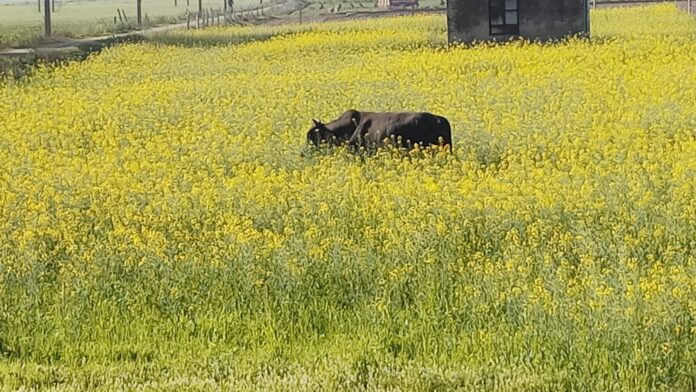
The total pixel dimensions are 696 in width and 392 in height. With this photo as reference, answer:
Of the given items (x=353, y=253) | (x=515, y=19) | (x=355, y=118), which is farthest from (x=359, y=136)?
(x=515, y=19)

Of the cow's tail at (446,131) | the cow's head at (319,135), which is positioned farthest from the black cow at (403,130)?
the cow's head at (319,135)

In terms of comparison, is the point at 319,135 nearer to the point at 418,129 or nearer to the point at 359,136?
the point at 359,136

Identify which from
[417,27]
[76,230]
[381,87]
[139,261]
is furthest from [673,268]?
[417,27]

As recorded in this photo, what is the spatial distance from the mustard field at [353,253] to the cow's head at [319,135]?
37 cm

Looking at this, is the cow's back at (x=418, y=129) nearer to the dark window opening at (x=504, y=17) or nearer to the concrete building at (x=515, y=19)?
the concrete building at (x=515, y=19)

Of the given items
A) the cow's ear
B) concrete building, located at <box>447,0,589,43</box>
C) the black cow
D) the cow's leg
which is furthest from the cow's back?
concrete building, located at <box>447,0,589,43</box>

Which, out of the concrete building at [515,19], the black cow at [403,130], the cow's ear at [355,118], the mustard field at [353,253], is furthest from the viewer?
the concrete building at [515,19]

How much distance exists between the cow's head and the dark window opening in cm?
1992

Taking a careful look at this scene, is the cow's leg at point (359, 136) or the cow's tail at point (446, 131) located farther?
the cow's leg at point (359, 136)

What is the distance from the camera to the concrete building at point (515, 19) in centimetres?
3422

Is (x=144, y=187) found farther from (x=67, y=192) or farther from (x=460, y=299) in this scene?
(x=460, y=299)

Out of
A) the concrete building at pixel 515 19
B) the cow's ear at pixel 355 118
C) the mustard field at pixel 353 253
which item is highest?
the concrete building at pixel 515 19

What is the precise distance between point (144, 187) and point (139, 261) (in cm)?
265

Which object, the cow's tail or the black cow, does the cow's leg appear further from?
the cow's tail
